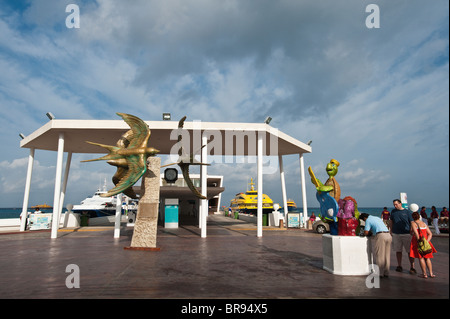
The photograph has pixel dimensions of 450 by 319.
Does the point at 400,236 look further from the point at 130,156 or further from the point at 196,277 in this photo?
the point at 130,156

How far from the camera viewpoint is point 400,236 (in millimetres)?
6953

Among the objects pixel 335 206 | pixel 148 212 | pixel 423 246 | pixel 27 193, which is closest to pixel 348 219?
pixel 335 206

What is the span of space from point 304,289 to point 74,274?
18.1ft

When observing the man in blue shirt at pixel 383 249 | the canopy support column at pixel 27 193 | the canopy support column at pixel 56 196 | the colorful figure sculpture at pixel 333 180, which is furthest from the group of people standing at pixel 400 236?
the canopy support column at pixel 27 193

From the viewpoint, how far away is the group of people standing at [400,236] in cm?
636

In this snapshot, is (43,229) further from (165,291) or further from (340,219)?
(340,219)

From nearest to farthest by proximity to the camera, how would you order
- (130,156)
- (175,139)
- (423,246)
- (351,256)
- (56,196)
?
(423,246), (351,256), (130,156), (56,196), (175,139)

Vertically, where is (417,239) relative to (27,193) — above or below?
below

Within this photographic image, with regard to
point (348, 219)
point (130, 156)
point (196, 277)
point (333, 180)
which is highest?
point (130, 156)

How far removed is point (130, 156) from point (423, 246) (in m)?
9.91

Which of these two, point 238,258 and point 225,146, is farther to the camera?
point 225,146

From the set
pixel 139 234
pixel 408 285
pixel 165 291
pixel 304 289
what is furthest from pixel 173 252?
pixel 408 285

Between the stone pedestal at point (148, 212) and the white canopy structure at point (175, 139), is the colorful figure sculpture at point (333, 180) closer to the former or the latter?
the stone pedestal at point (148, 212)
